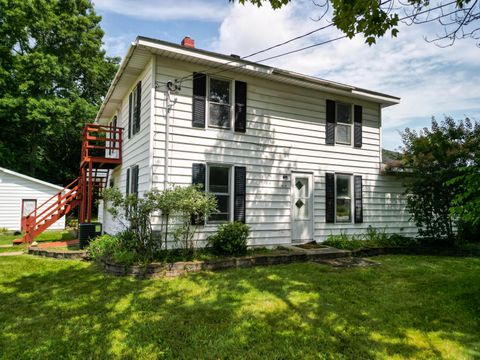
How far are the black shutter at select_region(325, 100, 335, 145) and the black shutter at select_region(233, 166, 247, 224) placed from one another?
3264mm

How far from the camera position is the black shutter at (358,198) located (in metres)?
10.1

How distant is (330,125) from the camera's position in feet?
32.6

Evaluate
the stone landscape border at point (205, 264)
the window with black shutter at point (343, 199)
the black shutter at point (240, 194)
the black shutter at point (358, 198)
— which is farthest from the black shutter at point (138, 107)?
the black shutter at point (358, 198)

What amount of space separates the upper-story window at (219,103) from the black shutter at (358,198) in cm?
486

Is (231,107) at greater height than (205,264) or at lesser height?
greater

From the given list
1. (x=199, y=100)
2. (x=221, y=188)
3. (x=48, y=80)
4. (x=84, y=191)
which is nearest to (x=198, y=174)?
(x=221, y=188)

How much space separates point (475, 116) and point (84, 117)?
23.3 m

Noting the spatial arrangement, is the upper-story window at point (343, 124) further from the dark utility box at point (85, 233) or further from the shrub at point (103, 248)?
the dark utility box at point (85, 233)

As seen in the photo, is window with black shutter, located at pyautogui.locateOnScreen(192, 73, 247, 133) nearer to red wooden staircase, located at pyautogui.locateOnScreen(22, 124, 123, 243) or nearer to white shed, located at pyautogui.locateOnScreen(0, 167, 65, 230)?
red wooden staircase, located at pyautogui.locateOnScreen(22, 124, 123, 243)

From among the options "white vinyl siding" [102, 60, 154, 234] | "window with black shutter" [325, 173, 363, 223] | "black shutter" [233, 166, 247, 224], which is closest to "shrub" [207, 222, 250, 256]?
"black shutter" [233, 166, 247, 224]

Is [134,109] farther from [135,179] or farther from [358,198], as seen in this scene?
[358,198]

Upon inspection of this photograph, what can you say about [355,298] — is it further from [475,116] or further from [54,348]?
[475,116]

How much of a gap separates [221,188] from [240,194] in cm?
54

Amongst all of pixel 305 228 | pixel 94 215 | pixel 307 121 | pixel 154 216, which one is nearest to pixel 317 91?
pixel 307 121
